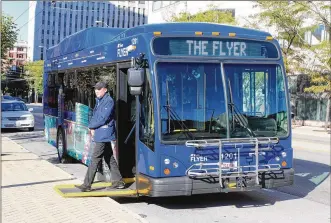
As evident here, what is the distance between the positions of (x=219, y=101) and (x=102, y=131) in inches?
82.3

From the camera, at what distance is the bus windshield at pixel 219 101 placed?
23.1ft

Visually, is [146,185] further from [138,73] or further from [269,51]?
[269,51]

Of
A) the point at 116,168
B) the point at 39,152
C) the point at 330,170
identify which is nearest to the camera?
the point at 116,168

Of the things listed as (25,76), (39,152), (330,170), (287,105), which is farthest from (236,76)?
(25,76)

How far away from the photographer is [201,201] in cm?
828

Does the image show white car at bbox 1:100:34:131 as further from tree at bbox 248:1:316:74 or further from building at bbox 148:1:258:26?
building at bbox 148:1:258:26

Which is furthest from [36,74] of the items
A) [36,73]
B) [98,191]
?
[98,191]

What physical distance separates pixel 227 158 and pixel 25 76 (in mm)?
105482

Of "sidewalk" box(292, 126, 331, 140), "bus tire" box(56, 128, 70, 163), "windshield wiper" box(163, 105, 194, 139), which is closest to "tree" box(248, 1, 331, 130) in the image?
"sidewalk" box(292, 126, 331, 140)

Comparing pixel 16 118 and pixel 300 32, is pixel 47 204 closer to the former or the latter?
pixel 16 118

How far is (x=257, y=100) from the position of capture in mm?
7570

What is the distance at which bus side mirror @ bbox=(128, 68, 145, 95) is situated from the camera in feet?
23.0

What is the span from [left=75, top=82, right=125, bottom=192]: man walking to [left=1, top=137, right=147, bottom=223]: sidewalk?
2.00ft

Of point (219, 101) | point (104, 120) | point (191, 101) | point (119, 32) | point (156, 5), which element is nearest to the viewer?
point (191, 101)
